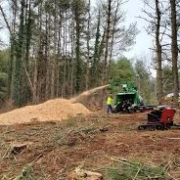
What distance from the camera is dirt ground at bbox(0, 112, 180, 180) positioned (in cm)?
912

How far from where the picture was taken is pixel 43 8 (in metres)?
42.6

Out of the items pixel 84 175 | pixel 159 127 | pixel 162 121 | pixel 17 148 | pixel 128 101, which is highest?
pixel 128 101

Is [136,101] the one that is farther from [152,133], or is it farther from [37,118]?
[152,133]

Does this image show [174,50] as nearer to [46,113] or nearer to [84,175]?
[46,113]

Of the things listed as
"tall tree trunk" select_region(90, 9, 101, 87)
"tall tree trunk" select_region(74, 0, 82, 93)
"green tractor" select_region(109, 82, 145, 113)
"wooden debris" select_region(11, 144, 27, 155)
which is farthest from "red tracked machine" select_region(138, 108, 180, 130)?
"tall tree trunk" select_region(90, 9, 101, 87)

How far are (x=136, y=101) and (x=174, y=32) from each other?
4.53 meters

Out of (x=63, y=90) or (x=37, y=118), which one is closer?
(x=37, y=118)

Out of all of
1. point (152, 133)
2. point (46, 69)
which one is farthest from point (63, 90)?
point (152, 133)

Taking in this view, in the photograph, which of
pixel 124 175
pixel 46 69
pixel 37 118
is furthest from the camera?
pixel 46 69

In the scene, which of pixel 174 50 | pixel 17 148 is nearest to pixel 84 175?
pixel 17 148

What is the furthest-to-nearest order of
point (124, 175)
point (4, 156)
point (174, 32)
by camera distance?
point (174, 32), point (4, 156), point (124, 175)

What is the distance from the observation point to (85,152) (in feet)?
34.0

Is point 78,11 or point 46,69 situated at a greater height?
point 78,11

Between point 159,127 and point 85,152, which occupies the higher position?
point 159,127
